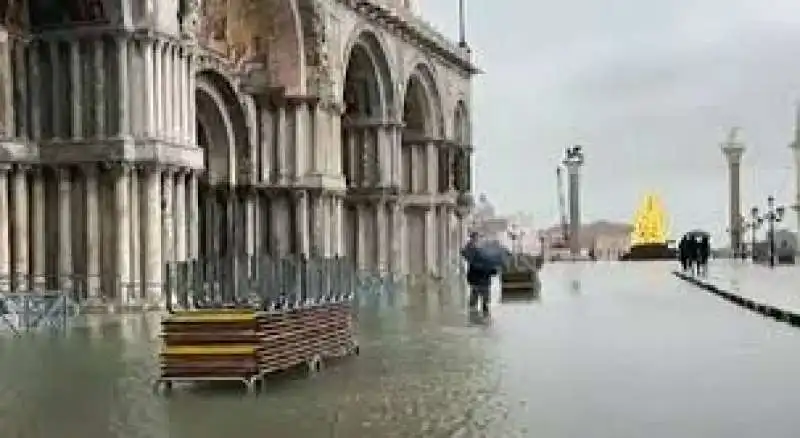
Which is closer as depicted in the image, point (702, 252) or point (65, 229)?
point (65, 229)

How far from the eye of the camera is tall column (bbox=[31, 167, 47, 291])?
3006 cm

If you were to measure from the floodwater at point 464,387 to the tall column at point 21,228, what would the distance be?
21.6 feet

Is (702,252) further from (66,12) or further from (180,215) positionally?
(66,12)

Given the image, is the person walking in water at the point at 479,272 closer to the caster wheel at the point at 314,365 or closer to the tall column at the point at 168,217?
the tall column at the point at 168,217

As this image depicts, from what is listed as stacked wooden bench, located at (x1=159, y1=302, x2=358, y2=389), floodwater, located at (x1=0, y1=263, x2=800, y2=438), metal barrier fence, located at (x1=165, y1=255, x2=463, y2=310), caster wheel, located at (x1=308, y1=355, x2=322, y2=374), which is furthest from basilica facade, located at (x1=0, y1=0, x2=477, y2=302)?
stacked wooden bench, located at (x1=159, y1=302, x2=358, y2=389)

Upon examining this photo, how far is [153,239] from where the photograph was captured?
29.8m

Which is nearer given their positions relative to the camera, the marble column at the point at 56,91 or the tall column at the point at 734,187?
the marble column at the point at 56,91

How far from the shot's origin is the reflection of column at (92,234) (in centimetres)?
2966

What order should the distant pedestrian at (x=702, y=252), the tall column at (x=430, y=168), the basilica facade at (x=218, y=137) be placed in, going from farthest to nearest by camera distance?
the tall column at (x=430, y=168) → the distant pedestrian at (x=702, y=252) → the basilica facade at (x=218, y=137)

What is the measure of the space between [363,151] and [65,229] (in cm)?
2135

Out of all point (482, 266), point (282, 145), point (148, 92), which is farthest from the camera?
point (282, 145)

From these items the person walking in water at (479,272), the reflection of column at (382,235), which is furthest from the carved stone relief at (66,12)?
the reflection of column at (382,235)

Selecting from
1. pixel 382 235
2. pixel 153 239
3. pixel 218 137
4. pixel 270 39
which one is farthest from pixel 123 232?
pixel 382 235

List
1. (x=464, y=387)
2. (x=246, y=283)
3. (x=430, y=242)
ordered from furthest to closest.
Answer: (x=430, y=242), (x=246, y=283), (x=464, y=387)
